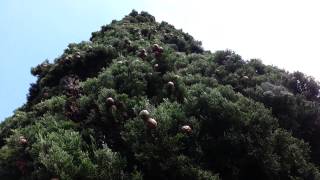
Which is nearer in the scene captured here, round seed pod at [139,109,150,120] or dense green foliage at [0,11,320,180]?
dense green foliage at [0,11,320,180]

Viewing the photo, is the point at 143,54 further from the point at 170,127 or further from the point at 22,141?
the point at 22,141

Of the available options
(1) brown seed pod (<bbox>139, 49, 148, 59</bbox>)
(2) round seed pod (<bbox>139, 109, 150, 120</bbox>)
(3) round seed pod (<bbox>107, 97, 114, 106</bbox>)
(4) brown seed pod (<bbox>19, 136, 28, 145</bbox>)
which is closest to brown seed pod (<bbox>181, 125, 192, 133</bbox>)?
(2) round seed pod (<bbox>139, 109, 150, 120</bbox>)

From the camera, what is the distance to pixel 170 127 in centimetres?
1045

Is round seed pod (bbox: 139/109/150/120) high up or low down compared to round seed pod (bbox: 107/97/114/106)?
down

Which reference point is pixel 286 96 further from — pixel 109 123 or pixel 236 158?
pixel 109 123

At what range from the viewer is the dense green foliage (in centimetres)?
959

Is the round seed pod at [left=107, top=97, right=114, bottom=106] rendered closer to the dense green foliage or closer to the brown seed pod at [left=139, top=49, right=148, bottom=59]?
the dense green foliage

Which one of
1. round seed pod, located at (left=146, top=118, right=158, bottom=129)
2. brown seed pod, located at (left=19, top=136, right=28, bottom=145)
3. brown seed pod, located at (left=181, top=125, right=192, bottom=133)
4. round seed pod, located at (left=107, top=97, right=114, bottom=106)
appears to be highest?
round seed pod, located at (left=107, top=97, right=114, bottom=106)

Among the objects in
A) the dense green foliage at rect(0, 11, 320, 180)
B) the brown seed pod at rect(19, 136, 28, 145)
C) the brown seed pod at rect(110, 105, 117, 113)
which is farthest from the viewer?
the brown seed pod at rect(110, 105, 117, 113)

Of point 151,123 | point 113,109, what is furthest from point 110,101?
point 151,123

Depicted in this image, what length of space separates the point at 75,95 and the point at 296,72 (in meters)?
6.92

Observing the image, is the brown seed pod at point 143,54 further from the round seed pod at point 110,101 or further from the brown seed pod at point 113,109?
the brown seed pod at point 113,109

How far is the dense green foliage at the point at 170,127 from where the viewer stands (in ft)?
31.5

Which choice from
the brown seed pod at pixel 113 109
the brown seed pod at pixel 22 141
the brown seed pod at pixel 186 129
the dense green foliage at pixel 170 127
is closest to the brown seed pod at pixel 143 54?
the dense green foliage at pixel 170 127
